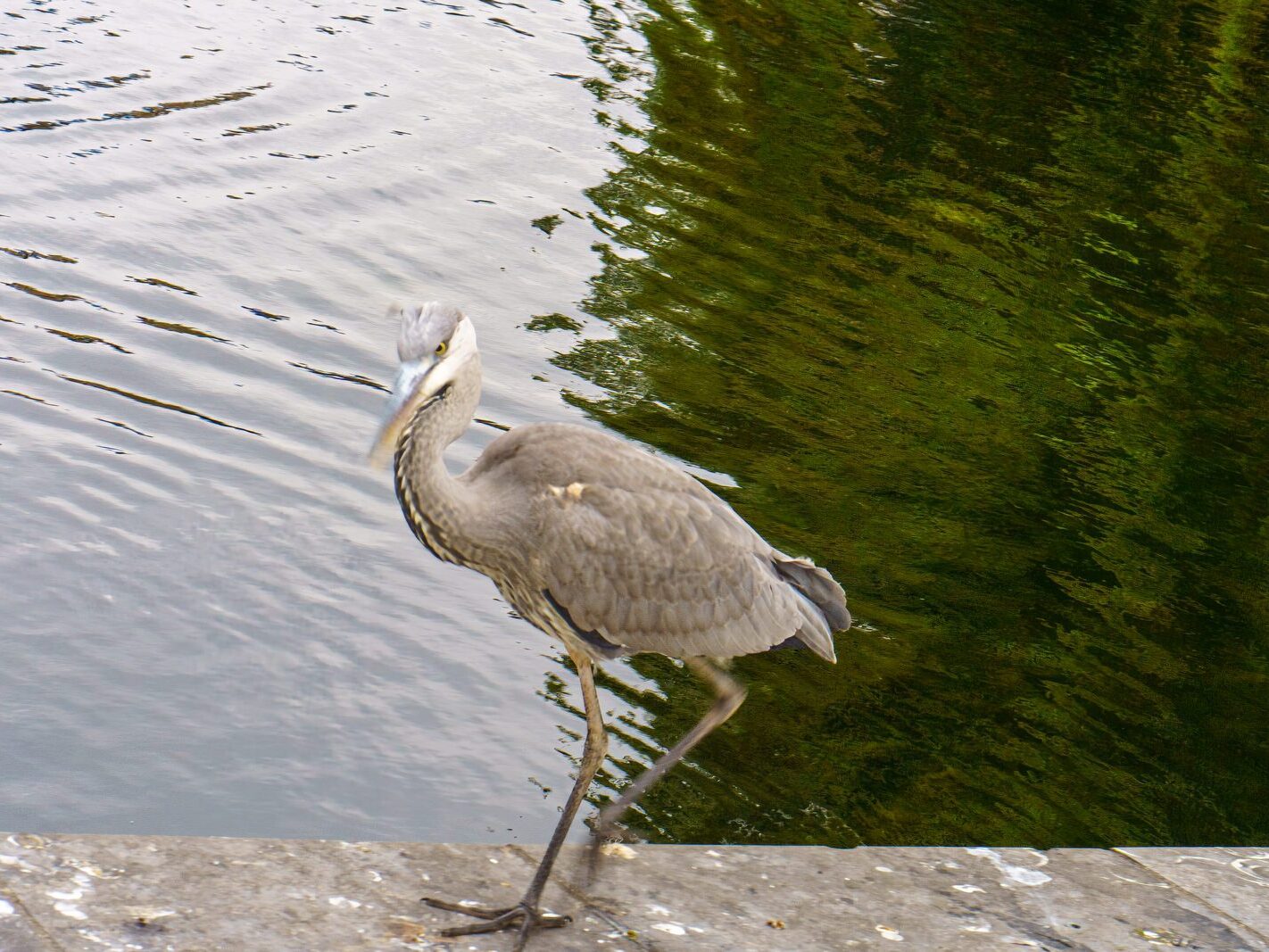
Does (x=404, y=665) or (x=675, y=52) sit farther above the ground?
(x=675, y=52)

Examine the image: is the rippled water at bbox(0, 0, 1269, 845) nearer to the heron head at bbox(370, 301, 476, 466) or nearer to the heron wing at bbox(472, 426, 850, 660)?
the heron wing at bbox(472, 426, 850, 660)

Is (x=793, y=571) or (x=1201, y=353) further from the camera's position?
(x=1201, y=353)

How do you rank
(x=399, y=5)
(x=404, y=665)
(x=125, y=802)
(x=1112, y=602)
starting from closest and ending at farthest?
(x=125, y=802) → (x=404, y=665) → (x=1112, y=602) → (x=399, y=5)

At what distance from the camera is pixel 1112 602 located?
31.0 ft

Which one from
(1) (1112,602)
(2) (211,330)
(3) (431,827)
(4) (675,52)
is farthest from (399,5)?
(3) (431,827)

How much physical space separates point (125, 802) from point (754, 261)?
7938 millimetres

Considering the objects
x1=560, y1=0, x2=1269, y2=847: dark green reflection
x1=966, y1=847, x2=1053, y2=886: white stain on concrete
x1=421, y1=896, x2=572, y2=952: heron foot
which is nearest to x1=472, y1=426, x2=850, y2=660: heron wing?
x1=966, y1=847, x2=1053, y2=886: white stain on concrete

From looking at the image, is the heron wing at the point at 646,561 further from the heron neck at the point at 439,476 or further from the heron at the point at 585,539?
the heron neck at the point at 439,476

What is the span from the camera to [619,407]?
1048cm

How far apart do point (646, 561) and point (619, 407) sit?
5061 mm

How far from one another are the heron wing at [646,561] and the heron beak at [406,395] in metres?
0.55

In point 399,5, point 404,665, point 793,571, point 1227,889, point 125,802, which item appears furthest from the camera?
point 399,5

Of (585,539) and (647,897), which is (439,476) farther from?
(647,897)

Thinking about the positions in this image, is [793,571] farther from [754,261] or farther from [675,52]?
[675,52]
